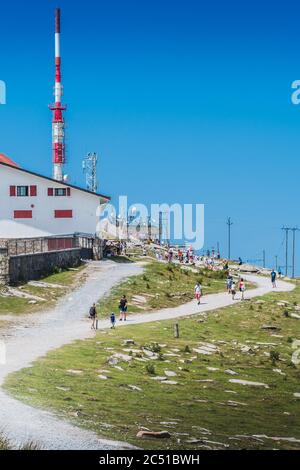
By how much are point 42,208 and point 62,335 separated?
1434 inches

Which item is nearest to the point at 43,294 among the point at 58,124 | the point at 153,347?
the point at 153,347

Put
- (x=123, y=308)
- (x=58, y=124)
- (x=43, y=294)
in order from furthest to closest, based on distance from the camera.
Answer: (x=58, y=124) < (x=43, y=294) < (x=123, y=308)

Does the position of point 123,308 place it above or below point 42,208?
below

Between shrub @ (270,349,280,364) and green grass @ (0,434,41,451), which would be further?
shrub @ (270,349,280,364)

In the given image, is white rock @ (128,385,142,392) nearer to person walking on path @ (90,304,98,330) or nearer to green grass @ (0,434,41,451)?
green grass @ (0,434,41,451)

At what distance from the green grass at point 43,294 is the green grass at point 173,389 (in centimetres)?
739

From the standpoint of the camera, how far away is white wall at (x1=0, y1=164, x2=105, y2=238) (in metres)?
74.7

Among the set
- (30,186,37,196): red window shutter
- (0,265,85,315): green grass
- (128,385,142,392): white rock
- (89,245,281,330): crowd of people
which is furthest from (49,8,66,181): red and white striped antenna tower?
(128,385,142,392): white rock

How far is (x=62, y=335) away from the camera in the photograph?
4009 cm

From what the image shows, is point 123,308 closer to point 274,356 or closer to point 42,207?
point 274,356

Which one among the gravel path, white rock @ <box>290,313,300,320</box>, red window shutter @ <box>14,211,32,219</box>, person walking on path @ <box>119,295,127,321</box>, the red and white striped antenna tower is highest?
the red and white striped antenna tower

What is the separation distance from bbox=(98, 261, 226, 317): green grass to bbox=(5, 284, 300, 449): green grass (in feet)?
21.3

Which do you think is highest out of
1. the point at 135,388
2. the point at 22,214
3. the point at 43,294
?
the point at 22,214

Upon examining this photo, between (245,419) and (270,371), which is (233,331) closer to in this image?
(270,371)
